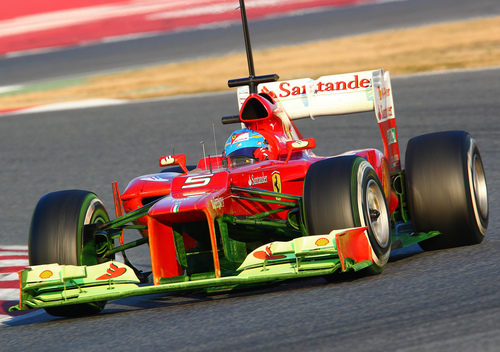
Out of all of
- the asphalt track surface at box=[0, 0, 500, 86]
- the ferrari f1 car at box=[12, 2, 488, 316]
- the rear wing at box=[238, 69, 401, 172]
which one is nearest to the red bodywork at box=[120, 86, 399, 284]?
the ferrari f1 car at box=[12, 2, 488, 316]

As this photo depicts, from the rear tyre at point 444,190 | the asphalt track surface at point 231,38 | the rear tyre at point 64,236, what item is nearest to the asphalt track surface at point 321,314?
the rear tyre at point 444,190

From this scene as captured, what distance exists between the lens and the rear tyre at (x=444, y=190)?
681 centimetres

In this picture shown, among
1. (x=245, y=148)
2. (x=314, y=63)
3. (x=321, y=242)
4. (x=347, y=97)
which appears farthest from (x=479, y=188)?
(x=314, y=63)

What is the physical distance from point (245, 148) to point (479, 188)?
6.13 ft

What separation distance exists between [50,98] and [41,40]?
13505 mm

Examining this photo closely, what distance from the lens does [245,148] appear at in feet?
23.6

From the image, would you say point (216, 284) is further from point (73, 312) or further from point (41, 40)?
point (41, 40)

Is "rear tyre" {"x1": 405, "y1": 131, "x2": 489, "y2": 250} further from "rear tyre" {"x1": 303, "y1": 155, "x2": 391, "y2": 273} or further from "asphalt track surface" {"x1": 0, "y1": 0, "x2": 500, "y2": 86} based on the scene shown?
"asphalt track surface" {"x1": 0, "y1": 0, "x2": 500, "y2": 86}

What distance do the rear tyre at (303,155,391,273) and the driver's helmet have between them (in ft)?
3.74

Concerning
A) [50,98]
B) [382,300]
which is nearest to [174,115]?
[50,98]

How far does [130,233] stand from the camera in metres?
10.3

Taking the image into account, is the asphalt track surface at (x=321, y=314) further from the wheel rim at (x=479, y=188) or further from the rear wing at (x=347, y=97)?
the rear wing at (x=347, y=97)

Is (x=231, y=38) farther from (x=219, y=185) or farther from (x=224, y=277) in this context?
(x=224, y=277)

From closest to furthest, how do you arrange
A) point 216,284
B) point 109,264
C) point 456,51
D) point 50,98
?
1. point 216,284
2. point 109,264
3. point 456,51
4. point 50,98
